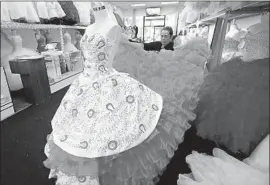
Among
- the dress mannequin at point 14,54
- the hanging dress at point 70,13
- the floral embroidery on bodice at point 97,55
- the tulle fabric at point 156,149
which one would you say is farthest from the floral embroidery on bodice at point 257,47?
the hanging dress at point 70,13

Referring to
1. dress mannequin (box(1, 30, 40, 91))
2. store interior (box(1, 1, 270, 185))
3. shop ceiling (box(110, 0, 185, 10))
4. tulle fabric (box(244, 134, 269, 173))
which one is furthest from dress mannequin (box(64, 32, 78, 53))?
tulle fabric (box(244, 134, 269, 173))

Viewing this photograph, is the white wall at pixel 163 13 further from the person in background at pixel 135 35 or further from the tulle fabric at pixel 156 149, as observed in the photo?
the tulle fabric at pixel 156 149

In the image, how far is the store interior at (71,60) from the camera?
272 millimetres

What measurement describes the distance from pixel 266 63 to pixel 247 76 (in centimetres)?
4

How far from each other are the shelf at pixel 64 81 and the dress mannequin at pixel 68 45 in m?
0.10

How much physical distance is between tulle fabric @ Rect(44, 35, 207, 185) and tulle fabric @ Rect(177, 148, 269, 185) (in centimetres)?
25

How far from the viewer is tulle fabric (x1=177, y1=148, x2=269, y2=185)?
0.17 metres

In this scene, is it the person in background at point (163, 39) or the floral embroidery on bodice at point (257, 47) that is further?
the person in background at point (163, 39)

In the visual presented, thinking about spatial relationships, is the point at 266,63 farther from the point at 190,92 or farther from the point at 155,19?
the point at 155,19

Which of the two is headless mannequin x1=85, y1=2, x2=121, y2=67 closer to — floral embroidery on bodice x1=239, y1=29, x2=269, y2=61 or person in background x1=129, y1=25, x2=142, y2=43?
person in background x1=129, y1=25, x2=142, y2=43

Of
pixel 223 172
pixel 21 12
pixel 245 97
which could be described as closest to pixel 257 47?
pixel 245 97

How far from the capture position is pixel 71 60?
702 millimetres

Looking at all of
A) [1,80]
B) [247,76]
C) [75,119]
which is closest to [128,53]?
[75,119]

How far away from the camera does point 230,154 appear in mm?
230
